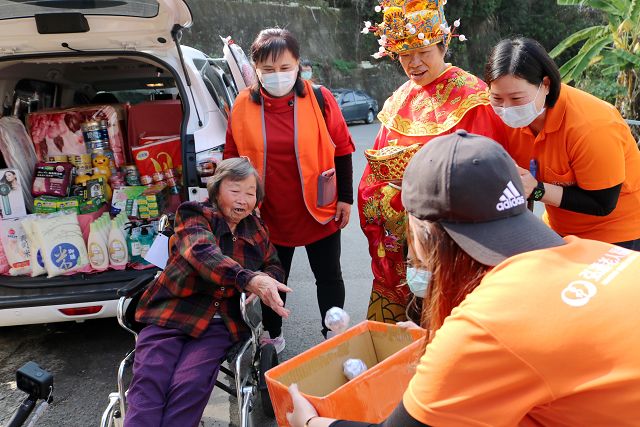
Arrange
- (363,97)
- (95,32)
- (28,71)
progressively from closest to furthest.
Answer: (95,32) → (28,71) → (363,97)

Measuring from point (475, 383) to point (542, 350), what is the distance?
143 mm

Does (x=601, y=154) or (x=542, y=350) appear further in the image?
(x=601, y=154)

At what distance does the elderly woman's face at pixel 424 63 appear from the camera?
259 centimetres

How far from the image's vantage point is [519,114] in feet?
7.41

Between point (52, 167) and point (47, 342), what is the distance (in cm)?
121

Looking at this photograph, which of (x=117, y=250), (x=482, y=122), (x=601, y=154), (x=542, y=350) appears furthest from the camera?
(x=117, y=250)

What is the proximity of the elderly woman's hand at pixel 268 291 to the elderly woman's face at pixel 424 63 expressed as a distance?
1152 mm

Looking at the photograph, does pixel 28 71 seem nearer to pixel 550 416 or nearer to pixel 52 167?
pixel 52 167

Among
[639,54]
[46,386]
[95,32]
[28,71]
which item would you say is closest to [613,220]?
[46,386]

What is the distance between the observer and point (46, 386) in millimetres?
1656

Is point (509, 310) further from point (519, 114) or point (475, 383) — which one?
point (519, 114)

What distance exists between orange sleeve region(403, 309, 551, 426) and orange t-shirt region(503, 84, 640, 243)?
4.36 feet

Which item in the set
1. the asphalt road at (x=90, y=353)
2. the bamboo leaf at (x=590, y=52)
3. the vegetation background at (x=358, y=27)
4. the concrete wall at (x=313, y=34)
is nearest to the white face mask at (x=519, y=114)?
the asphalt road at (x=90, y=353)

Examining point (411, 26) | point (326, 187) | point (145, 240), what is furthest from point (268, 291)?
point (145, 240)
